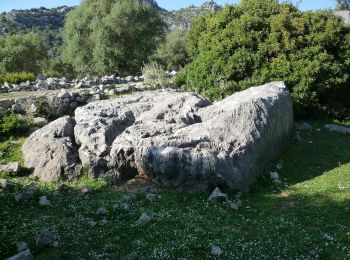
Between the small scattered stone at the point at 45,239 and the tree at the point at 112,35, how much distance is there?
31.1 meters

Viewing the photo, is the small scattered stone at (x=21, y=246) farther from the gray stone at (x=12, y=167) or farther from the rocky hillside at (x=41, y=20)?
the rocky hillside at (x=41, y=20)

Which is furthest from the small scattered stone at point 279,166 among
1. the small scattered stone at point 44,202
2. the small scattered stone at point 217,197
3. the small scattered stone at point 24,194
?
the small scattered stone at point 24,194

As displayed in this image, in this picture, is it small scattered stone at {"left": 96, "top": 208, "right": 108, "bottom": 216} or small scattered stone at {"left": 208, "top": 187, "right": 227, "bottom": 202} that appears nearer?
small scattered stone at {"left": 96, "top": 208, "right": 108, "bottom": 216}

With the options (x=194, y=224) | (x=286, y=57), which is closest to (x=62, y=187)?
(x=194, y=224)

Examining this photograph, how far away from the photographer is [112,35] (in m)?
39.2

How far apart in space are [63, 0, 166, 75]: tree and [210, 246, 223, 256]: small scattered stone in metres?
32.0

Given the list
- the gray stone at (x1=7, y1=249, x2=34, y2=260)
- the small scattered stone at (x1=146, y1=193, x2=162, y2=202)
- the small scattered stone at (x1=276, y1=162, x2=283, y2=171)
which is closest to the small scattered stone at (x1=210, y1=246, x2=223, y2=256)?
the small scattered stone at (x1=146, y1=193, x2=162, y2=202)

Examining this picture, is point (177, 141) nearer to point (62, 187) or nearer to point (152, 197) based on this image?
point (152, 197)

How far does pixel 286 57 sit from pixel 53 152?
11.2 meters

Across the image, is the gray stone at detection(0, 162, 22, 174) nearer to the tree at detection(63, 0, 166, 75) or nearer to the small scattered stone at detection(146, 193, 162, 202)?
the small scattered stone at detection(146, 193, 162, 202)

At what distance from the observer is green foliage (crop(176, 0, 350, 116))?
19.1 metres

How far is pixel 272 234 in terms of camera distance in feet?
30.7

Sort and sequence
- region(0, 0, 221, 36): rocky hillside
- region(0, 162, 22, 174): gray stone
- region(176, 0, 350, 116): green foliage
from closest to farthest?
region(0, 162, 22, 174): gray stone → region(176, 0, 350, 116): green foliage → region(0, 0, 221, 36): rocky hillside

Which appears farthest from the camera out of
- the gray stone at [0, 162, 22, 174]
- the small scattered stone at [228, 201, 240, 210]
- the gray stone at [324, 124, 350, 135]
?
the gray stone at [324, 124, 350, 135]
